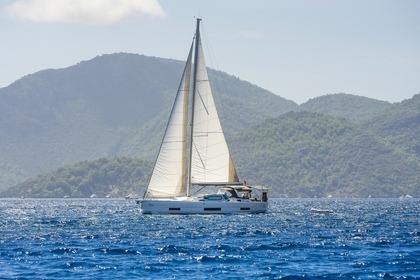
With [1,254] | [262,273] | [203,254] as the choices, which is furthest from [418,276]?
[1,254]

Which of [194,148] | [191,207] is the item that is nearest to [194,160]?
[194,148]

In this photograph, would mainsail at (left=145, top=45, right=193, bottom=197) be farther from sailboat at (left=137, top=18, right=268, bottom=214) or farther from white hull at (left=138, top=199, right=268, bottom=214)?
white hull at (left=138, top=199, right=268, bottom=214)

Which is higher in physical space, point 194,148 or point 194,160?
point 194,148

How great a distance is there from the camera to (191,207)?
98625 millimetres

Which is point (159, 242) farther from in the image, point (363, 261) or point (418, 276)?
point (418, 276)

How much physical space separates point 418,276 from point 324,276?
4.65 meters

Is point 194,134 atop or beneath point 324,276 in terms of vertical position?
atop

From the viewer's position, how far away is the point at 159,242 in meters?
62.9

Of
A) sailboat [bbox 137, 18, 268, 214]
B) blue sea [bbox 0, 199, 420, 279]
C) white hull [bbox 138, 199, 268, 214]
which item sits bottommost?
blue sea [bbox 0, 199, 420, 279]

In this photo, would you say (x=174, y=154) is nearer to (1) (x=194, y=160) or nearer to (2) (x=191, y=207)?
(1) (x=194, y=160)

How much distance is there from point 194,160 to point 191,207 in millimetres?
5565

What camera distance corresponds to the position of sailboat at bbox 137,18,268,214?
99188 millimetres

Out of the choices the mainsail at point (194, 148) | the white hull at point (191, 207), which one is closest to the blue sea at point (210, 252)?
the white hull at point (191, 207)

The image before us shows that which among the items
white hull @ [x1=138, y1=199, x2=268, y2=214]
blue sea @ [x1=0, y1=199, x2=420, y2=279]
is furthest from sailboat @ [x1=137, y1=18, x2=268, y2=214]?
blue sea @ [x1=0, y1=199, x2=420, y2=279]
